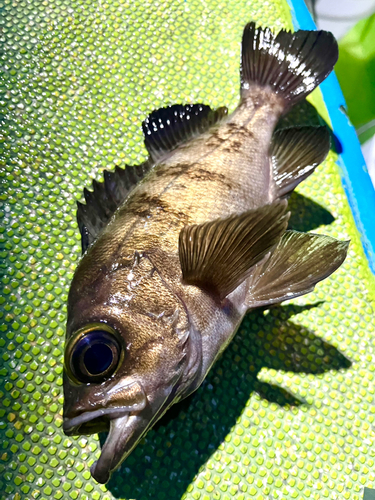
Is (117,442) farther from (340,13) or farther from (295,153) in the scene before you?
(340,13)

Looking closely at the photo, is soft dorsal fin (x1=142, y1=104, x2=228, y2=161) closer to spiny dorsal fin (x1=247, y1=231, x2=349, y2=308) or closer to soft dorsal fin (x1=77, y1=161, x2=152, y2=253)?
soft dorsal fin (x1=77, y1=161, x2=152, y2=253)

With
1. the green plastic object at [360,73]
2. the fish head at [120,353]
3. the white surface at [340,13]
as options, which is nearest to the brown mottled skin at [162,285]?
the fish head at [120,353]

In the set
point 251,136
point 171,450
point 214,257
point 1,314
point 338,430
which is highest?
point 251,136

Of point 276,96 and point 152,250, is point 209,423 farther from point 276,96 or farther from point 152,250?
point 276,96

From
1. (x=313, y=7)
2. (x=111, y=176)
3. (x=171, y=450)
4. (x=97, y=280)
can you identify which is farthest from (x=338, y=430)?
(x=313, y=7)

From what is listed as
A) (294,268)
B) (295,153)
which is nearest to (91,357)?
(294,268)

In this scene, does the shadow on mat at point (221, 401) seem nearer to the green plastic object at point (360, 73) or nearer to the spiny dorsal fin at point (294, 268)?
the spiny dorsal fin at point (294, 268)
